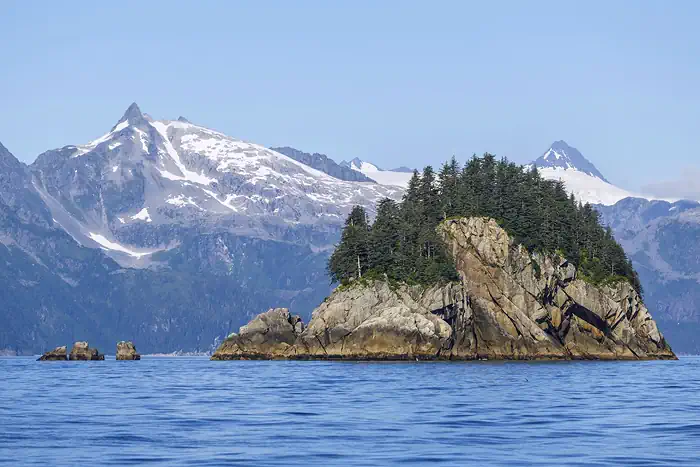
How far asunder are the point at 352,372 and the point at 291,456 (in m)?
89.2

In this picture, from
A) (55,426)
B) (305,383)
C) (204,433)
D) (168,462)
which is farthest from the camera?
(305,383)

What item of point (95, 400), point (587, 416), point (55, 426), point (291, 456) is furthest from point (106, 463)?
point (95, 400)

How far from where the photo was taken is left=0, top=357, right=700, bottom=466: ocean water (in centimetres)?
6688

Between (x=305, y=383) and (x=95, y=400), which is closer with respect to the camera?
(x=95, y=400)

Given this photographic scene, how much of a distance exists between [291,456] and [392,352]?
130 meters

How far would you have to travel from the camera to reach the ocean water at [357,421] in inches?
2633

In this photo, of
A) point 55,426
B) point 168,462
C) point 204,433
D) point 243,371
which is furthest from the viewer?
point 243,371

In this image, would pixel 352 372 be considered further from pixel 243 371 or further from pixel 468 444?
pixel 468 444

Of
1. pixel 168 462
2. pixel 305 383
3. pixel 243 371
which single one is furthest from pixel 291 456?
pixel 243 371

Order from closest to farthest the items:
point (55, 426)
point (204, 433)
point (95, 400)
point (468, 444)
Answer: point (468, 444)
point (204, 433)
point (55, 426)
point (95, 400)

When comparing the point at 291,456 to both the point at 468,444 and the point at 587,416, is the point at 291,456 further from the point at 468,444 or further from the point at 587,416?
the point at 587,416

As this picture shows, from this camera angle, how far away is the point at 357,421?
8531 centimetres

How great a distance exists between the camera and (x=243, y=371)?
170 meters

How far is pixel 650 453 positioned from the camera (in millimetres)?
66750
